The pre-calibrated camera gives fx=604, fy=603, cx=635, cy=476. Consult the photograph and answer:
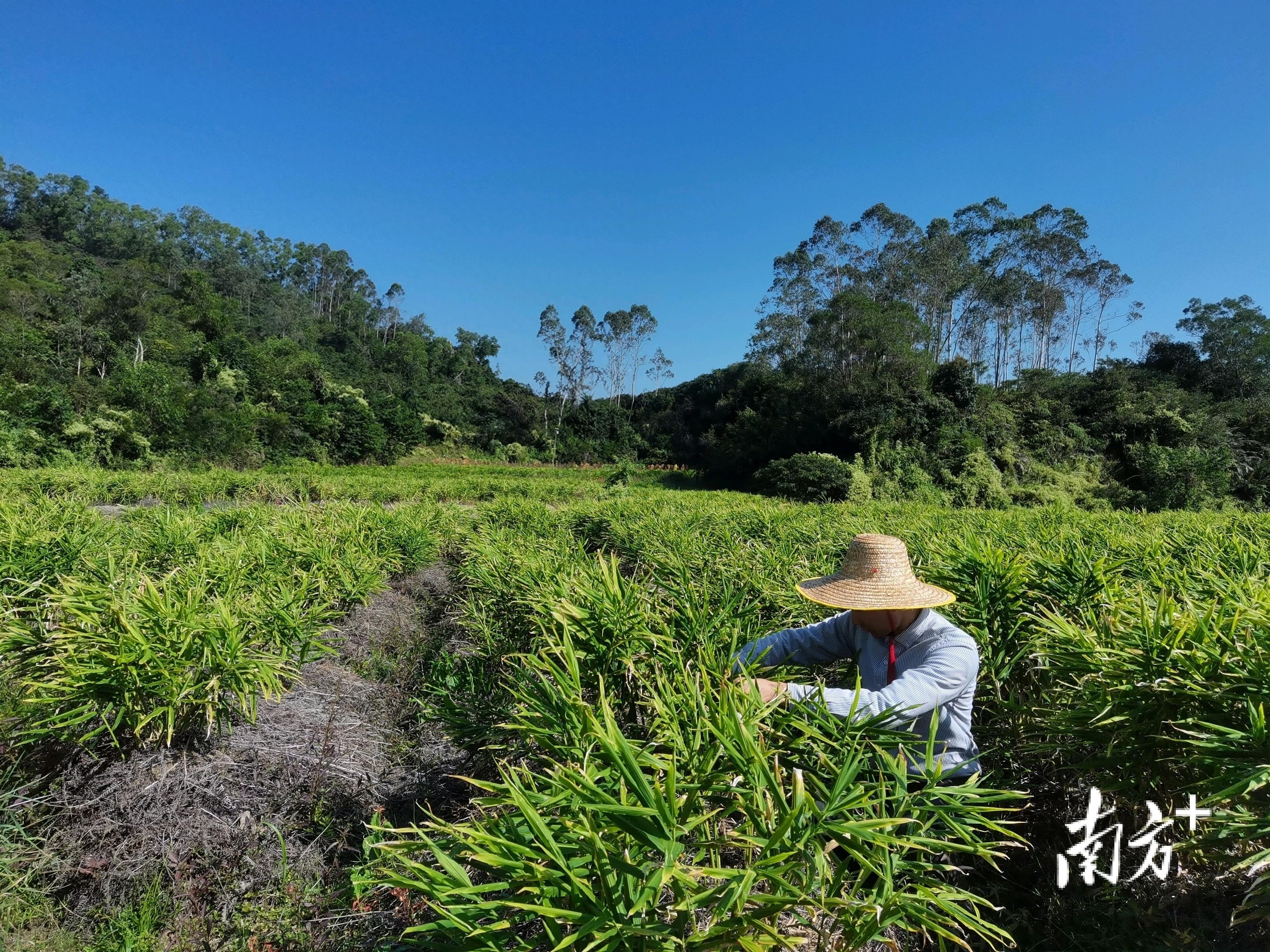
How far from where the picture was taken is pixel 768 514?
22.6 ft

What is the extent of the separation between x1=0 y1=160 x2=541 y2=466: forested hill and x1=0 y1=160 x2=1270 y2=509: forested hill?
6.1 inches

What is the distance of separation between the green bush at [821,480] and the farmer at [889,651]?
15639 millimetres

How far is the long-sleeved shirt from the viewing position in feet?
5.57

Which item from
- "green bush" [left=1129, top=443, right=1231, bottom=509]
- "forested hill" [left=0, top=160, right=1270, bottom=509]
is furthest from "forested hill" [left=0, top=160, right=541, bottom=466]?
"green bush" [left=1129, top=443, right=1231, bottom=509]

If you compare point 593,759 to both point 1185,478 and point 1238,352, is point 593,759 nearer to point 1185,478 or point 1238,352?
point 1185,478

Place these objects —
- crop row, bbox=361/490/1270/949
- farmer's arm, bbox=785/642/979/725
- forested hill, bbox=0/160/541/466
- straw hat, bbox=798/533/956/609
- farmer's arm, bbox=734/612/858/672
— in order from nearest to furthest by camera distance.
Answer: crop row, bbox=361/490/1270/949 < farmer's arm, bbox=785/642/979/725 < straw hat, bbox=798/533/956/609 < farmer's arm, bbox=734/612/858/672 < forested hill, bbox=0/160/541/466

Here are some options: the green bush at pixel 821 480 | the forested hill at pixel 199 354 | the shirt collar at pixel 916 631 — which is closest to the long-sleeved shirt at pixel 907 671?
the shirt collar at pixel 916 631

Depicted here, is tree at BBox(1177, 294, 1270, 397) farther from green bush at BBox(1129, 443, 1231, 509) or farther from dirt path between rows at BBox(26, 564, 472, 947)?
dirt path between rows at BBox(26, 564, 472, 947)

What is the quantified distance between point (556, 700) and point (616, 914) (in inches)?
31.7

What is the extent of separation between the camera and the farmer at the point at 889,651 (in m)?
1.73

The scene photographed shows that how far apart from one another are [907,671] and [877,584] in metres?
0.32

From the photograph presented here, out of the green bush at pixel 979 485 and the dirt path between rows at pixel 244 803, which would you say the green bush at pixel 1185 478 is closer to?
the green bush at pixel 979 485

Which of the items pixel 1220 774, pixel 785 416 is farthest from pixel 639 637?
pixel 785 416

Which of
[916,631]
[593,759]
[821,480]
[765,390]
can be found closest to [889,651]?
[916,631]
